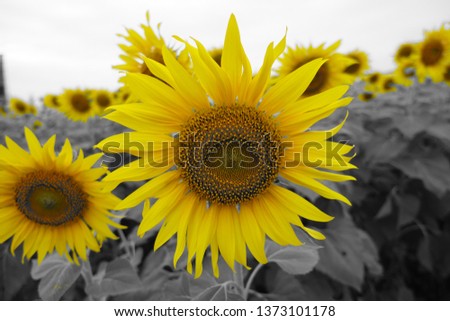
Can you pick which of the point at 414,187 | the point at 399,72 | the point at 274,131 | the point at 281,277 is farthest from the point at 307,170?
the point at 399,72

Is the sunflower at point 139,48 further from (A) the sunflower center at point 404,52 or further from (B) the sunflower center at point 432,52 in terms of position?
(A) the sunflower center at point 404,52

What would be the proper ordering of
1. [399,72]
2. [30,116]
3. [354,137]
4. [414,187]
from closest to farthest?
[354,137] → [414,187] → [399,72] → [30,116]

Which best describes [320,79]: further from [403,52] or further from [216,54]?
[403,52]

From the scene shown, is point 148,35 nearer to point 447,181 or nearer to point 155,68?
point 155,68

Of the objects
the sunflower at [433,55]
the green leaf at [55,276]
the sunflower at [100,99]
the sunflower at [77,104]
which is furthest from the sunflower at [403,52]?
the green leaf at [55,276]

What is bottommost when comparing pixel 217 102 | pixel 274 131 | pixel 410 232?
pixel 410 232

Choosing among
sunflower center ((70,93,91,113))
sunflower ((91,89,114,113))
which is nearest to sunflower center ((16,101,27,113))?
sunflower center ((70,93,91,113))

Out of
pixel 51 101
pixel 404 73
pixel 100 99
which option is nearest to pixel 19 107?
pixel 51 101
